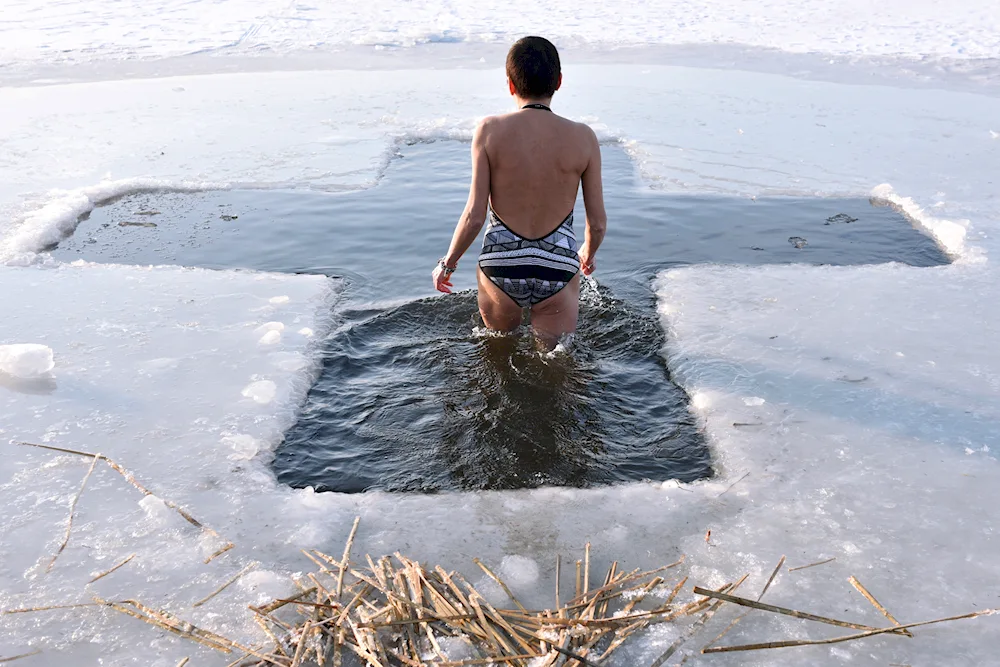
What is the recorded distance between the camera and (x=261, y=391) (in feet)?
13.1

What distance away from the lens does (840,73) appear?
11.2 metres

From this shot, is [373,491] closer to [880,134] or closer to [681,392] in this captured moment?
[681,392]

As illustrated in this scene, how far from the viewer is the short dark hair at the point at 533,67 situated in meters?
3.91

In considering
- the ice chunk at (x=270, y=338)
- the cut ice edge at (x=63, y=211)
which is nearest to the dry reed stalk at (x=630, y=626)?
the ice chunk at (x=270, y=338)

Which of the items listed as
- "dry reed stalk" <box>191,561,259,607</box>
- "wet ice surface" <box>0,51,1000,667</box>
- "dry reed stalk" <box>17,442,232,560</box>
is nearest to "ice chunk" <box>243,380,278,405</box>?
"wet ice surface" <box>0,51,1000,667</box>

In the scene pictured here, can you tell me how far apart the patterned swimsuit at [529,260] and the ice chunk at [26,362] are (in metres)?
2.26

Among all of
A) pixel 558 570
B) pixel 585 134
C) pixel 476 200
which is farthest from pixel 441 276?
pixel 558 570

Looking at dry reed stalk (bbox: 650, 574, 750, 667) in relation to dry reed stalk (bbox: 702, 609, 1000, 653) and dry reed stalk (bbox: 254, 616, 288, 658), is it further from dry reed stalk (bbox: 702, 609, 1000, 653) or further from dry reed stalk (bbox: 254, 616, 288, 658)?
dry reed stalk (bbox: 254, 616, 288, 658)

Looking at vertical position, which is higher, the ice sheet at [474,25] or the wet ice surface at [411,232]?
the ice sheet at [474,25]

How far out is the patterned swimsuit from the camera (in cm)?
425

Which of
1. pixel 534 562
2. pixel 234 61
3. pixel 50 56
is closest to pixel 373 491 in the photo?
pixel 534 562

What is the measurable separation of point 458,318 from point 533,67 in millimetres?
1699

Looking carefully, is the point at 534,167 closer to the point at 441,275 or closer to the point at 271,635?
the point at 441,275

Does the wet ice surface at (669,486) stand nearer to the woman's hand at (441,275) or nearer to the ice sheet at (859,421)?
the ice sheet at (859,421)
